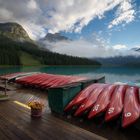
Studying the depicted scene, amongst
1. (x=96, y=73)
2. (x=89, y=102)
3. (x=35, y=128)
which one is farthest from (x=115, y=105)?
(x=96, y=73)

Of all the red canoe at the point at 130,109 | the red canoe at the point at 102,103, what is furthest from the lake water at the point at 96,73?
the red canoe at the point at 130,109

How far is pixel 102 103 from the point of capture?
6.74 metres

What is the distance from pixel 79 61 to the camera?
162 metres

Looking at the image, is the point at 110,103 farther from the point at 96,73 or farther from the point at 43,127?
the point at 96,73

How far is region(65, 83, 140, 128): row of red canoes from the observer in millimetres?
5762

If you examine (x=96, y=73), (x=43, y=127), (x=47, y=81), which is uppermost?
(x=47, y=81)

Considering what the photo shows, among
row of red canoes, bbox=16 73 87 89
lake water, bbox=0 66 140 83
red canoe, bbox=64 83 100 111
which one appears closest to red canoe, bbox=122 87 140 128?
red canoe, bbox=64 83 100 111

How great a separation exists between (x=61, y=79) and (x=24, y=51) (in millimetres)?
159219

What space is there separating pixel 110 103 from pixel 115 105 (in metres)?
0.29

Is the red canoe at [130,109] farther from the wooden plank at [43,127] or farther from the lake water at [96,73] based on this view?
the lake water at [96,73]

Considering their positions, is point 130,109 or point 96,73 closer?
point 130,109

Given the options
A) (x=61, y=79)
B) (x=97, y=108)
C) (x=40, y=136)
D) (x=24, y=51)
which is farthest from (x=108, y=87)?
(x=24, y=51)

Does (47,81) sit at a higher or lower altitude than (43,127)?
higher

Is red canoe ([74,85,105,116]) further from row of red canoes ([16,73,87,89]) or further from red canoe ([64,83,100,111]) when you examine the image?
row of red canoes ([16,73,87,89])
